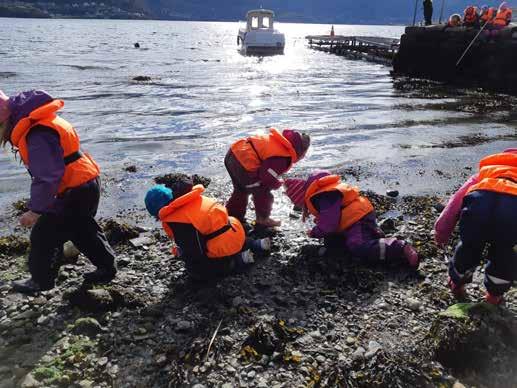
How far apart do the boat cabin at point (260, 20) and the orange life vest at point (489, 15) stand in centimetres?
2386

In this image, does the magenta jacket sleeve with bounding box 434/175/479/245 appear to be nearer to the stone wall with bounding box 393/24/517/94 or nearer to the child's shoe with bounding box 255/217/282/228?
the child's shoe with bounding box 255/217/282/228

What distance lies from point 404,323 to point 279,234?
7.16 feet

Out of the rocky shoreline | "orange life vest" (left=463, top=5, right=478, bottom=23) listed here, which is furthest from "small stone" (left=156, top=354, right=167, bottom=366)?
"orange life vest" (left=463, top=5, right=478, bottom=23)

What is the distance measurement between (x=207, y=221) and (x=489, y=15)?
24.4 meters

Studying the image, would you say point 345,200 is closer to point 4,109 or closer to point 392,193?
point 392,193

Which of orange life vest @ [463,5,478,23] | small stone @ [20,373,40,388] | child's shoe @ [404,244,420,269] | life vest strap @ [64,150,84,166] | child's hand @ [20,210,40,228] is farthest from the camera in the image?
orange life vest @ [463,5,478,23]

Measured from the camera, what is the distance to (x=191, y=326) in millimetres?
4047

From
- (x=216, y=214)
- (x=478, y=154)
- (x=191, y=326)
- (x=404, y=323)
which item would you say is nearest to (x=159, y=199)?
(x=216, y=214)

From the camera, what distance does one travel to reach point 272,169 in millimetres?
5570

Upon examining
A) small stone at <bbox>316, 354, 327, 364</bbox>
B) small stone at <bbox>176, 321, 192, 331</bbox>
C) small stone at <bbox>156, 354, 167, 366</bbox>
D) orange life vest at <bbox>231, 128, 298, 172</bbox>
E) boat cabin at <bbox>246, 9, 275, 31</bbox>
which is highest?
boat cabin at <bbox>246, 9, 275, 31</bbox>

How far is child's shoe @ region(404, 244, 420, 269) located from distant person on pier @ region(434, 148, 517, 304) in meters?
0.63

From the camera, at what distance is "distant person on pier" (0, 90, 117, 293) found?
12.8ft

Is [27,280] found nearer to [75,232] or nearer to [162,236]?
[75,232]

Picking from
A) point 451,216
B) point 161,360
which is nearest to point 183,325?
point 161,360
